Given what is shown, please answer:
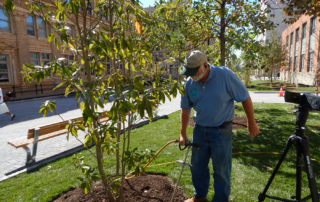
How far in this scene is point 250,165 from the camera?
14.5 feet

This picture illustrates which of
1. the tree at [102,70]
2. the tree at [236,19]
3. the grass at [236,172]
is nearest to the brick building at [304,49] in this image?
the tree at [236,19]

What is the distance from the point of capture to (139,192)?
132 inches

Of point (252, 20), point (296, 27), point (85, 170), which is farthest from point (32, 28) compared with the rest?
point (296, 27)

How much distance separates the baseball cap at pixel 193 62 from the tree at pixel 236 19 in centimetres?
461

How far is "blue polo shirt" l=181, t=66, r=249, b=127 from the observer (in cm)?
258

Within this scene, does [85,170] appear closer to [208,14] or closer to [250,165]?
[250,165]

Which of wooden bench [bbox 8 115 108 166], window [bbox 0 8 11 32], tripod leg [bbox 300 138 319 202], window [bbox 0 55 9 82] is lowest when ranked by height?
wooden bench [bbox 8 115 108 166]

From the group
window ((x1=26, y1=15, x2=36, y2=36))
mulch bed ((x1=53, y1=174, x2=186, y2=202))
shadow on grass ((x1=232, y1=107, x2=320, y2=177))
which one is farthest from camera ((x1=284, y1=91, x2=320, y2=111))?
window ((x1=26, y1=15, x2=36, y2=36))

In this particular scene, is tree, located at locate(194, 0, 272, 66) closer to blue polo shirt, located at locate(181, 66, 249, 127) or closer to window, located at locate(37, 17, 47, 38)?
blue polo shirt, located at locate(181, 66, 249, 127)

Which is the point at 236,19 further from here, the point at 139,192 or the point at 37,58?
the point at 37,58

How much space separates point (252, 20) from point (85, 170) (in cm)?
676

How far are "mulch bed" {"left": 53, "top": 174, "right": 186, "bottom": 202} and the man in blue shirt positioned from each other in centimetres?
86

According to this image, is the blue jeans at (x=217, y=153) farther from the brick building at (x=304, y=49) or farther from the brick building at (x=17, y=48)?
the brick building at (x=304, y=49)

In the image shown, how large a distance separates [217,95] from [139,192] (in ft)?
6.39
